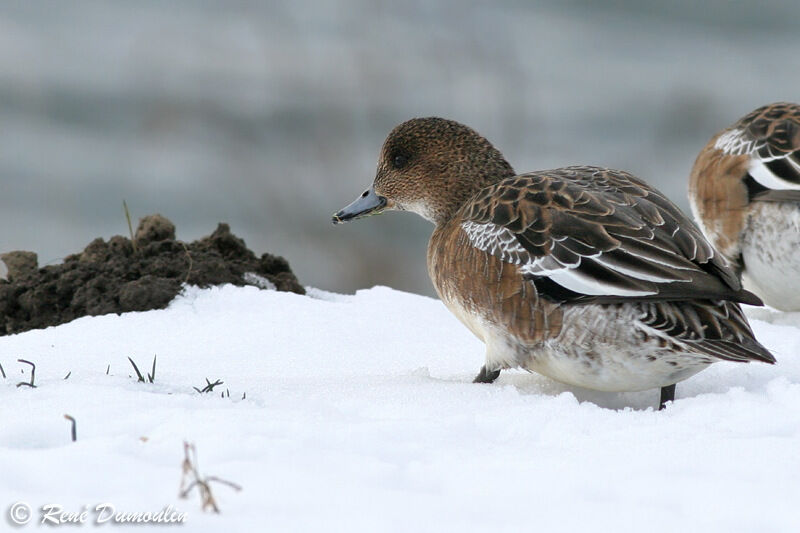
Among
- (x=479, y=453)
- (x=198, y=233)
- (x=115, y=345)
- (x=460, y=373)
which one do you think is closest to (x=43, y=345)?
(x=115, y=345)

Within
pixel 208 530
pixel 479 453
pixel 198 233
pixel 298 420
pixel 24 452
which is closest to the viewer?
pixel 208 530

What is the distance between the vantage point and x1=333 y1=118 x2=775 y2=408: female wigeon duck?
3.63m

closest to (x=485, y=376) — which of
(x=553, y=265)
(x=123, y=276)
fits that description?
(x=553, y=265)

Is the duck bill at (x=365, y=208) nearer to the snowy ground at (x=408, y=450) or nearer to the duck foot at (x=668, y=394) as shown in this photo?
the snowy ground at (x=408, y=450)

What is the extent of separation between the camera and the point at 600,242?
384 cm

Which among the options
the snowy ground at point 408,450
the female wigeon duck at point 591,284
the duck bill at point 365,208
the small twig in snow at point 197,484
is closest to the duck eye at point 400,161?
the duck bill at point 365,208

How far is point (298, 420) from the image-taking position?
3.12 metres

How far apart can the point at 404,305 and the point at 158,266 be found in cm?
154

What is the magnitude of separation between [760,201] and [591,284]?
2.84m

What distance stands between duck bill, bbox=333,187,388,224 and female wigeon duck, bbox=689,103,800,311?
7.68 feet

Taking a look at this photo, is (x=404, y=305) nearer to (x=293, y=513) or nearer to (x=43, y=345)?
(x=43, y=345)

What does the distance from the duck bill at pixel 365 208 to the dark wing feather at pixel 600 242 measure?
1.22 metres

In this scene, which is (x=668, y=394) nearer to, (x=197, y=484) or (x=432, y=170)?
(x=432, y=170)

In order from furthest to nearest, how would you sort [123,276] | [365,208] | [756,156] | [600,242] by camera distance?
[756,156]
[123,276]
[365,208]
[600,242]
